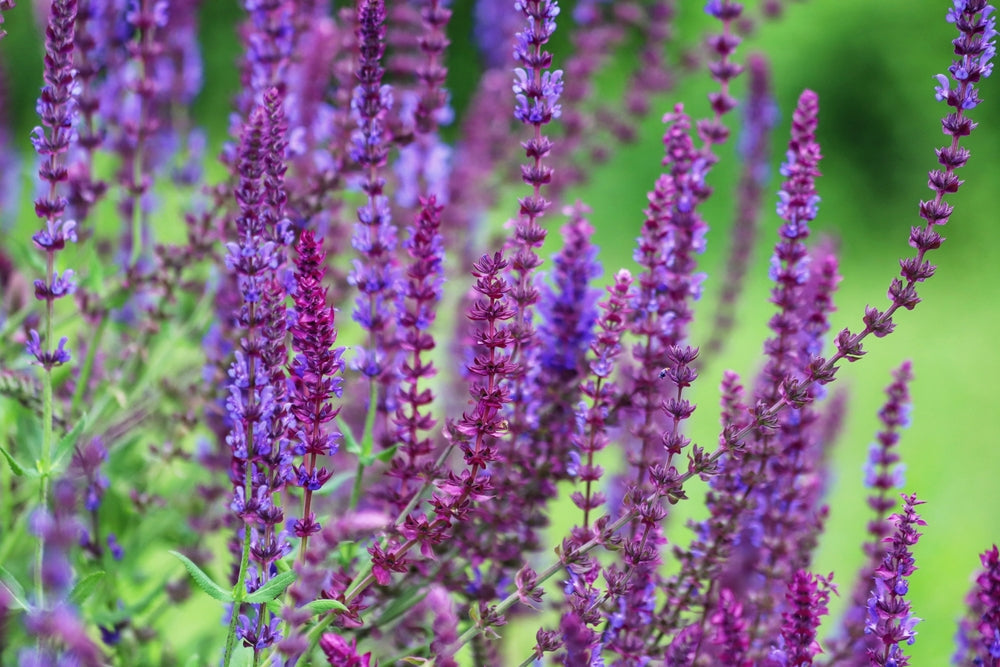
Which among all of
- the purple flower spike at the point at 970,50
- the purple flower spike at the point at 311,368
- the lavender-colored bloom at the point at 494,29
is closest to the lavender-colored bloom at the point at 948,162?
the purple flower spike at the point at 970,50

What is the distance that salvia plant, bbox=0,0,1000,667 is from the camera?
2.52ft

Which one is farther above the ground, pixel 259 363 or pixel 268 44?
pixel 268 44

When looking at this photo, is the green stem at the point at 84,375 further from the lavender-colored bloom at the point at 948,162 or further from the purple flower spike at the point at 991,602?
the purple flower spike at the point at 991,602

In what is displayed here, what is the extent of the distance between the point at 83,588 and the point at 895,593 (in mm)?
593

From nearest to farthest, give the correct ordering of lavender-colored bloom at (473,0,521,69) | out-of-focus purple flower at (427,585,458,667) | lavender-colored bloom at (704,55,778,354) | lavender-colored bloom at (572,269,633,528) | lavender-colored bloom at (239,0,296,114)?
out-of-focus purple flower at (427,585,458,667) < lavender-colored bloom at (572,269,633,528) < lavender-colored bloom at (239,0,296,114) < lavender-colored bloom at (704,55,778,354) < lavender-colored bloom at (473,0,521,69)

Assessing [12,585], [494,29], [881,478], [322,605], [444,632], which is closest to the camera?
[444,632]

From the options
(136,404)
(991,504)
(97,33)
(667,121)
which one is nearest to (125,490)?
(136,404)

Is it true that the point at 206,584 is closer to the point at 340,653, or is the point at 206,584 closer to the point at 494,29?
the point at 340,653

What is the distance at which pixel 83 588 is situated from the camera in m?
0.83

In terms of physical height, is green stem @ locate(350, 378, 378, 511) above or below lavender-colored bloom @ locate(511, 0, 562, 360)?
below

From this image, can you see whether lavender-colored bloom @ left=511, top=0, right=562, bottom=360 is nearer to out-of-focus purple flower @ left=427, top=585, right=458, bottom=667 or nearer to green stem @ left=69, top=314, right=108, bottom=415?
out-of-focus purple flower @ left=427, top=585, right=458, bottom=667

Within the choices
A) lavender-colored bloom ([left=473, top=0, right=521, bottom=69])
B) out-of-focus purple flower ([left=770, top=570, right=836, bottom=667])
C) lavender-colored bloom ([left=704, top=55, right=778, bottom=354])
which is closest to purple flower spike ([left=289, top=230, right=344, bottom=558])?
out-of-focus purple flower ([left=770, top=570, right=836, bottom=667])

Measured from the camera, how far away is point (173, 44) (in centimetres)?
167

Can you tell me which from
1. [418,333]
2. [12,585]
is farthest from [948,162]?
[12,585]
